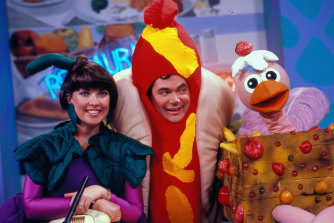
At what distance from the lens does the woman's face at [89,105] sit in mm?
1562

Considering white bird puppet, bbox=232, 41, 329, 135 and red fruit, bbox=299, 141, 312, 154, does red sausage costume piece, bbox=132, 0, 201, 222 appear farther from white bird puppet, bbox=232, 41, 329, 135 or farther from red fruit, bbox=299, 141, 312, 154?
red fruit, bbox=299, 141, 312, 154

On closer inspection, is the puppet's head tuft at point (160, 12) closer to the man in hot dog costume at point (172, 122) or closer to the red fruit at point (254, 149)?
the man in hot dog costume at point (172, 122)

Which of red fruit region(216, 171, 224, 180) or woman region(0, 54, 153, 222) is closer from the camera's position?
woman region(0, 54, 153, 222)

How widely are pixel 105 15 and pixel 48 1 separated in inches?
24.9

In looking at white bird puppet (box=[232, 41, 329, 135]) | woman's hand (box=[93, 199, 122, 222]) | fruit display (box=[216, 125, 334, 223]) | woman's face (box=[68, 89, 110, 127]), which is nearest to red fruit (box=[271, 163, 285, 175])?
fruit display (box=[216, 125, 334, 223])

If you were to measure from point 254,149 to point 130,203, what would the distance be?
0.59 metres

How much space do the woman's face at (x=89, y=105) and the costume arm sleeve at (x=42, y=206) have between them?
36 cm

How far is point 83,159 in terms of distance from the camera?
5.19ft

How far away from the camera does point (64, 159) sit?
1.52 meters

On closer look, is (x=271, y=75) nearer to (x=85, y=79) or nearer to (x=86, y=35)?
(x=85, y=79)

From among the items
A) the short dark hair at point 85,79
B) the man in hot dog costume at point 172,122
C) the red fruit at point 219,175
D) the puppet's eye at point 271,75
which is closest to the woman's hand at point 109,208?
the man in hot dog costume at point 172,122

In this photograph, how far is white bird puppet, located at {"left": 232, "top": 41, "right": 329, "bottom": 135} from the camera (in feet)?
5.08

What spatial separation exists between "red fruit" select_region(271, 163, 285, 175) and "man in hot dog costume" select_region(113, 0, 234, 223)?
41cm

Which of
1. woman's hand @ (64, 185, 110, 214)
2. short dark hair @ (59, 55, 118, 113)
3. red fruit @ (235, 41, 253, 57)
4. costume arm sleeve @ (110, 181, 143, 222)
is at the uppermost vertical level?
red fruit @ (235, 41, 253, 57)
